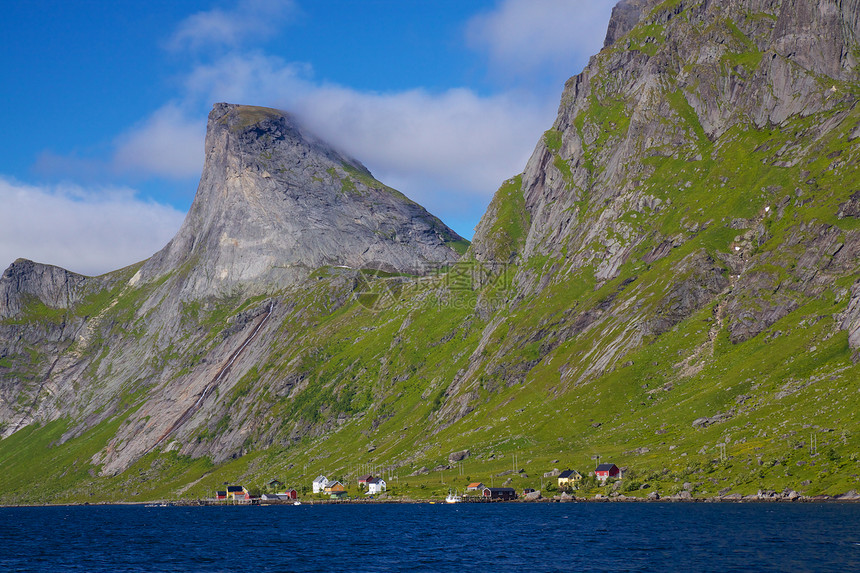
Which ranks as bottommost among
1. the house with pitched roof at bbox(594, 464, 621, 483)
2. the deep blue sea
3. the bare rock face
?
the deep blue sea

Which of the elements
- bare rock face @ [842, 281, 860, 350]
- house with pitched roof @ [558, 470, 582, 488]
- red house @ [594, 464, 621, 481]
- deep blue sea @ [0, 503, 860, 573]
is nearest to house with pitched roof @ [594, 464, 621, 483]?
red house @ [594, 464, 621, 481]

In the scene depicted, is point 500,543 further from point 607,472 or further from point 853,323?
point 853,323

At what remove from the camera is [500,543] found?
10919 cm

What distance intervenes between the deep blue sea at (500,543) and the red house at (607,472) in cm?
2461

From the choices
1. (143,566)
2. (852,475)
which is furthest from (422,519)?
(852,475)

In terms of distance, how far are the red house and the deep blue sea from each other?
24612 millimetres

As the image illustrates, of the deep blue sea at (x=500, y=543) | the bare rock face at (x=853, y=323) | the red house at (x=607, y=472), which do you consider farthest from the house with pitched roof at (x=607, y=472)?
the bare rock face at (x=853, y=323)

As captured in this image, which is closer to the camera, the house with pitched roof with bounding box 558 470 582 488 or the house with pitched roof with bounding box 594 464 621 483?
the house with pitched roof with bounding box 594 464 621 483

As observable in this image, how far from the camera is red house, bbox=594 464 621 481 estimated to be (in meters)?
191

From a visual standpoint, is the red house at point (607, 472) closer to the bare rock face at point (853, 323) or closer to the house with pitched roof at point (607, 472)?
the house with pitched roof at point (607, 472)

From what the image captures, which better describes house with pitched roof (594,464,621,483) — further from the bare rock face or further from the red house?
the bare rock face

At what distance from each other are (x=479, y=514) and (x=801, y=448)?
215 feet

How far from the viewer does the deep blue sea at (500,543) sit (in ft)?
284

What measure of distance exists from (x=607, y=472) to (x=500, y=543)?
290 ft
